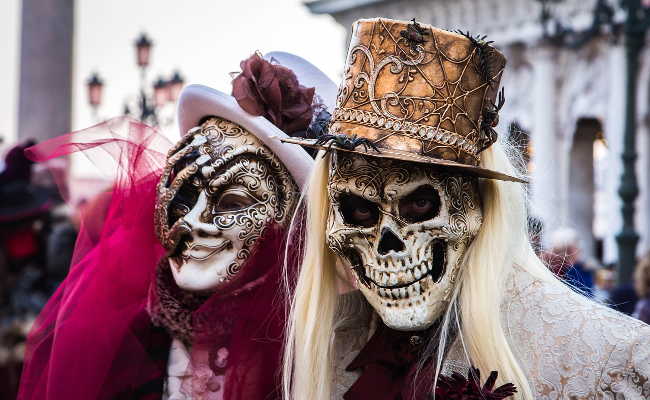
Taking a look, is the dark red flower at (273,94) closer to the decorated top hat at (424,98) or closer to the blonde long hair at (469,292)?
the blonde long hair at (469,292)

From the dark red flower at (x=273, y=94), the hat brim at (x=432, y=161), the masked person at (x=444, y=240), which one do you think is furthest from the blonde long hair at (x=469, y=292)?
the dark red flower at (x=273, y=94)

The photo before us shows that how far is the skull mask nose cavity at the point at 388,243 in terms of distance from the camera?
7.43ft

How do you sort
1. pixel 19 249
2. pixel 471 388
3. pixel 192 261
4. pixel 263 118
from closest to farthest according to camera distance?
pixel 471 388 → pixel 192 261 → pixel 263 118 → pixel 19 249

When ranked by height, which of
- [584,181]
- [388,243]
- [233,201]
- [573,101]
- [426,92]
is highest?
[573,101]

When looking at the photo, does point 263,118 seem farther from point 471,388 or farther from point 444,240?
point 471,388

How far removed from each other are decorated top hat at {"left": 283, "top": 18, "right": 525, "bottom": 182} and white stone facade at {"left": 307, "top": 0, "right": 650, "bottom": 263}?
68.7 ft

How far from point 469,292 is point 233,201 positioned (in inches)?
37.2

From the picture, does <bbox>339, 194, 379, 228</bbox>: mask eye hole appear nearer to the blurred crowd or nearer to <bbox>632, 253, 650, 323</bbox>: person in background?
the blurred crowd

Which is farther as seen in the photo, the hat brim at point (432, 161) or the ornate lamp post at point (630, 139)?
the ornate lamp post at point (630, 139)

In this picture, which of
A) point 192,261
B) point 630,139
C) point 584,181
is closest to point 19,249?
point 192,261

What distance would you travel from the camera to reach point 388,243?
2283mm

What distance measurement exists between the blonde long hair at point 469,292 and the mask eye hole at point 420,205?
0.14 m

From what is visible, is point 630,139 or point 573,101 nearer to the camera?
point 630,139

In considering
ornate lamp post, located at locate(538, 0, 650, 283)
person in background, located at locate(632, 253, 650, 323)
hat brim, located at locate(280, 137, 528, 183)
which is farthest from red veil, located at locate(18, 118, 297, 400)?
ornate lamp post, located at locate(538, 0, 650, 283)
